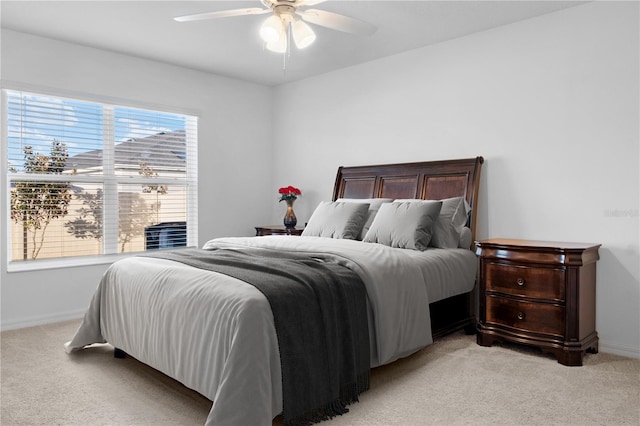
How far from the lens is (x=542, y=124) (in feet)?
12.1

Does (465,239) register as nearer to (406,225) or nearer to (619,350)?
(406,225)

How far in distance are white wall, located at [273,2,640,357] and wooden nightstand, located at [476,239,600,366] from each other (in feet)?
0.77

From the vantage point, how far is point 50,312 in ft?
13.7

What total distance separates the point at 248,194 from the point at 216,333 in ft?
12.3

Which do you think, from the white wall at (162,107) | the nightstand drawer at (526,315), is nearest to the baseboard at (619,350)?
the nightstand drawer at (526,315)

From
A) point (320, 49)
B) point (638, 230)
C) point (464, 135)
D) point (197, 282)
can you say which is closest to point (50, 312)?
point (197, 282)

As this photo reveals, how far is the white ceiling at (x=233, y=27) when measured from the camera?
11.5ft

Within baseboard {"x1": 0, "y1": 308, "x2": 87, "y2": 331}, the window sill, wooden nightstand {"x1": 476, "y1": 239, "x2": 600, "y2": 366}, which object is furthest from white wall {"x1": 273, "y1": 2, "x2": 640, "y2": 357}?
baseboard {"x1": 0, "y1": 308, "x2": 87, "y2": 331}

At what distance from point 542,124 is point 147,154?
12.6 feet

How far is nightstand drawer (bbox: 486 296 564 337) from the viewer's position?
3.10m

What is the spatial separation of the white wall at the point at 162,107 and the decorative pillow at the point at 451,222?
2706 mm

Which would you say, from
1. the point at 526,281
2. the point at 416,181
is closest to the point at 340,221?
the point at 416,181

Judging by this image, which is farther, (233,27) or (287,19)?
(233,27)

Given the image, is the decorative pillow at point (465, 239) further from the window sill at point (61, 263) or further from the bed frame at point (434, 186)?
the window sill at point (61, 263)
